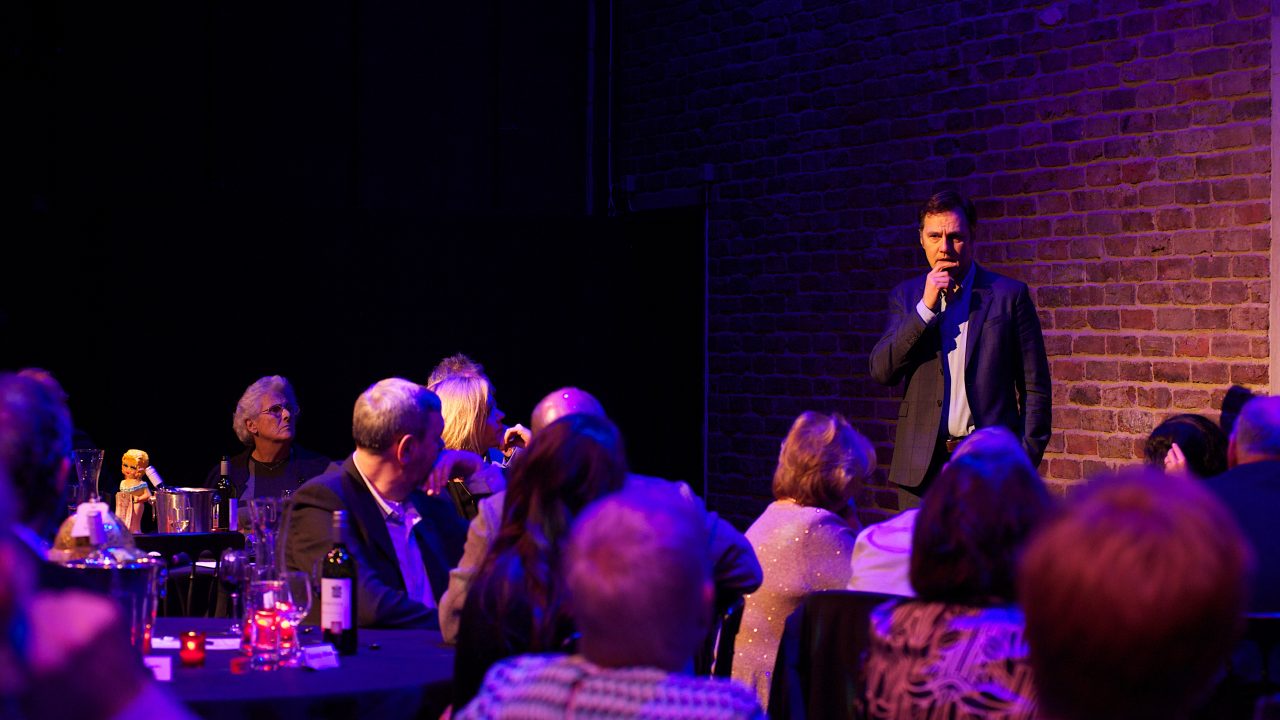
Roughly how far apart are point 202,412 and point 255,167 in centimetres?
131

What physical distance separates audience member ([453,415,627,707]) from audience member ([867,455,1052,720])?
0.58 metres

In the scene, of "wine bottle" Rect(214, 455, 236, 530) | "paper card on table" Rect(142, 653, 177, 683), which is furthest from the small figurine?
"paper card on table" Rect(142, 653, 177, 683)

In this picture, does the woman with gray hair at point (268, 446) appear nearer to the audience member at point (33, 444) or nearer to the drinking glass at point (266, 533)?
the drinking glass at point (266, 533)

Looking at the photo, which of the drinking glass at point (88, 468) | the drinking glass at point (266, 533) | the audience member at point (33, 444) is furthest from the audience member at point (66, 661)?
the drinking glass at point (88, 468)

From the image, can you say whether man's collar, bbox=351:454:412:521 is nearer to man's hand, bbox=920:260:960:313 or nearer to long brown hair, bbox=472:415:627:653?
long brown hair, bbox=472:415:627:653

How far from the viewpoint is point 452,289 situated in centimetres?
741

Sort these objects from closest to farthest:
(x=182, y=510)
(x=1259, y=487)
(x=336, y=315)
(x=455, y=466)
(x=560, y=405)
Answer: (x=1259, y=487), (x=560, y=405), (x=455, y=466), (x=182, y=510), (x=336, y=315)

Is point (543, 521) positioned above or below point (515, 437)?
above

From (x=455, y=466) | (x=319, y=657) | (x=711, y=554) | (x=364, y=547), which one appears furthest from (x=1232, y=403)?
(x=319, y=657)

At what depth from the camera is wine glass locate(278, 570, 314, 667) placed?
283 cm

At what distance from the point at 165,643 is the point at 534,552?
102 cm

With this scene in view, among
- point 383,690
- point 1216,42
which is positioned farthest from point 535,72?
point 383,690

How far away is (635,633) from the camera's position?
5.48 ft

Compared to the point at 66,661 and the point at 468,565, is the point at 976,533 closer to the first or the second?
the point at 468,565
